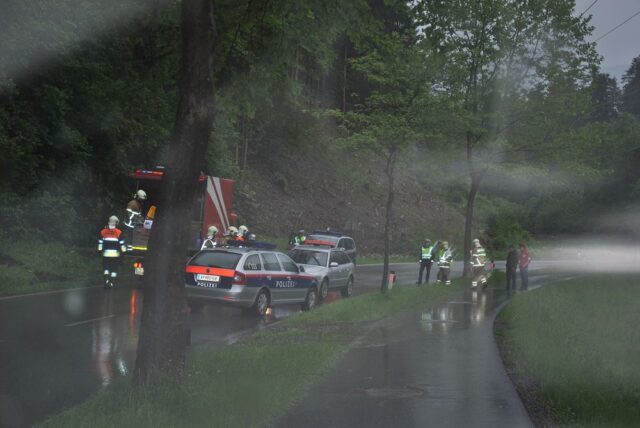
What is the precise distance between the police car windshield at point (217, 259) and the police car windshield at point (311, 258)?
5156mm

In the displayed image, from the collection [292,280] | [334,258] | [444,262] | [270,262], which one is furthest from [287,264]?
[444,262]

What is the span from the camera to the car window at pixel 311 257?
20828mm

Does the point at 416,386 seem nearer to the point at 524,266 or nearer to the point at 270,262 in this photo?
the point at 270,262

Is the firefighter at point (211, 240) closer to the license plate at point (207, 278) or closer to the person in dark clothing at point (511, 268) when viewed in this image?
the license plate at point (207, 278)

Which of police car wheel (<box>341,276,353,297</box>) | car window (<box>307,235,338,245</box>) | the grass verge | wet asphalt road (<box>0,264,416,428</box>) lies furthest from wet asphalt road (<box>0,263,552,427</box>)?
car window (<box>307,235,338,245</box>)

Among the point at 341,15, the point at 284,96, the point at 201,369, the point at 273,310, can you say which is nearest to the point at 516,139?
the point at 273,310

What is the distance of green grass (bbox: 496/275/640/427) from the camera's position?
787cm

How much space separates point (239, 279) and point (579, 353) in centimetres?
715

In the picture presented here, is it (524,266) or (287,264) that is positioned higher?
(524,266)

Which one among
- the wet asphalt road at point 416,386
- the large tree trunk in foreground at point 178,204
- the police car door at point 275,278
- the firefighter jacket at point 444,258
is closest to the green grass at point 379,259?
the firefighter jacket at point 444,258

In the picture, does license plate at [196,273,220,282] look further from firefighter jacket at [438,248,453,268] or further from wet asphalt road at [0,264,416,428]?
firefighter jacket at [438,248,453,268]

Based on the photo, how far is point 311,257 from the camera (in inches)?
827

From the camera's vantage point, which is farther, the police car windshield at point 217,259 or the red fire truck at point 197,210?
the red fire truck at point 197,210

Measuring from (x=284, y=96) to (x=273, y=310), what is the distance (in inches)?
269
